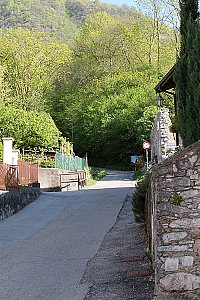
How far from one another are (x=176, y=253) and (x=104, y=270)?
2254 mm

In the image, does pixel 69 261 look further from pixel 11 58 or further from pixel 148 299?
pixel 11 58

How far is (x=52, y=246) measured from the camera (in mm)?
11586

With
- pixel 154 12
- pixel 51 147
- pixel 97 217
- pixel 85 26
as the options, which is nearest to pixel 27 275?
pixel 97 217

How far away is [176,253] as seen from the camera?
6867 millimetres

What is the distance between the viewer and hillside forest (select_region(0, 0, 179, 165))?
4947 cm

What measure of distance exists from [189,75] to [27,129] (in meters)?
28.4

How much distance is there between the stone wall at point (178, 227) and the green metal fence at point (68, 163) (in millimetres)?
25149

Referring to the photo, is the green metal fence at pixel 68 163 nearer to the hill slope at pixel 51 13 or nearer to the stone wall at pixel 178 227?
the stone wall at pixel 178 227

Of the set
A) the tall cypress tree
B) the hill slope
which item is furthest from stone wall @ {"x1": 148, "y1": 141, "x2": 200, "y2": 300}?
the hill slope

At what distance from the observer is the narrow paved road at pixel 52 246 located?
8008 millimetres

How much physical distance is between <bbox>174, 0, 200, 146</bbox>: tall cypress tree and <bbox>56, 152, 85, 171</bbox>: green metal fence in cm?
2070

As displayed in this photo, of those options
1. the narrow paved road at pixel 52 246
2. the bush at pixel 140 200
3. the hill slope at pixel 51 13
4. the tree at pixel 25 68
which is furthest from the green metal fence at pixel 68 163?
the hill slope at pixel 51 13

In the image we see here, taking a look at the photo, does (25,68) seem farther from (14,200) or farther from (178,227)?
(178,227)

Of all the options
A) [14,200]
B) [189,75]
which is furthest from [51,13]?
[189,75]
